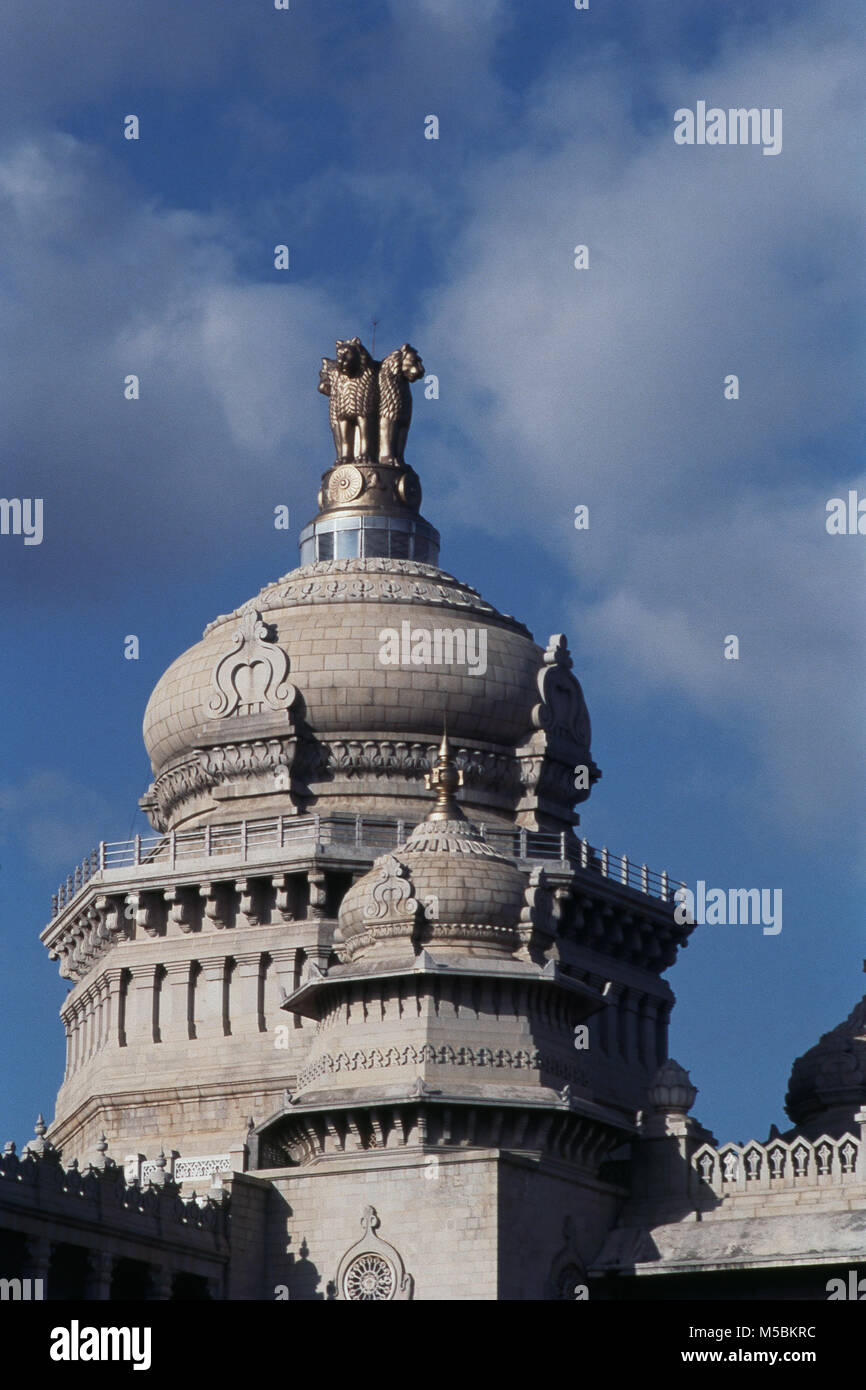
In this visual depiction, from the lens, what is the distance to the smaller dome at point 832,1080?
7781cm

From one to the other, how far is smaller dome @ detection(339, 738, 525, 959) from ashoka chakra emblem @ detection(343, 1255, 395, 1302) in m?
6.48

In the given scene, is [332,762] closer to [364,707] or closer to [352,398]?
[364,707]

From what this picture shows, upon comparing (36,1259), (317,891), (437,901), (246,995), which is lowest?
(36,1259)

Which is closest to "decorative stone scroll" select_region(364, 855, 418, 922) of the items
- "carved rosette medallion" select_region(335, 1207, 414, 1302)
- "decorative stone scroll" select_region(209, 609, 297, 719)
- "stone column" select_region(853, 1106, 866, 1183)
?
"carved rosette medallion" select_region(335, 1207, 414, 1302)

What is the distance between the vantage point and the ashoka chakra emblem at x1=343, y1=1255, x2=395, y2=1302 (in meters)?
64.9

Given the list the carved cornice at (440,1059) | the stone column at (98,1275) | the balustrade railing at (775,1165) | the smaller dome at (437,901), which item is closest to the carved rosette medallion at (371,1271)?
the carved cornice at (440,1059)

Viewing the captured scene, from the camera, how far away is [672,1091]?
70.7m

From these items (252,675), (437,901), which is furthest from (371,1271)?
(252,675)

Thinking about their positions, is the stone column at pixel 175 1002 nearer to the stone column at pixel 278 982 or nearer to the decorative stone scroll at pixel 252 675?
the stone column at pixel 278 982

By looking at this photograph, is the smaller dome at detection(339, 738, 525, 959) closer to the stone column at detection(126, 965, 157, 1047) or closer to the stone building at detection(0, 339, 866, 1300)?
the stone building at detection(0, 339, 866, 1300)

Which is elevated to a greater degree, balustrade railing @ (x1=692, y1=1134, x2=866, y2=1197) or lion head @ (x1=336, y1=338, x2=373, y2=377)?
lion head @ (x1=336, y1=338, x2=373, y2=377)

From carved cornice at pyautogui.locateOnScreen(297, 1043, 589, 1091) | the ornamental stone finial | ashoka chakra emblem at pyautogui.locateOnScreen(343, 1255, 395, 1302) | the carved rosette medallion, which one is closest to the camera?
the carved rosette medallion

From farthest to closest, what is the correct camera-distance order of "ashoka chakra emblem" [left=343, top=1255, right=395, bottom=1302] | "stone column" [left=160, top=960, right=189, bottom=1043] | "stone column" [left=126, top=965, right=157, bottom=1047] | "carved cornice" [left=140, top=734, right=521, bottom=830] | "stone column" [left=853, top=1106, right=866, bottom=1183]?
"carved cornice" [left=140, top=734, right=521, bottom=830] → "stone column" [left=126, top=965, right=157, bottom=1047] → "stone column" [left=160, top=960, right=189, bottom=1043] → "stone column" [left=853, top=1106, right=866, bottom=1183] → "ashoka chakra emblem" [left=343, top=1255, right=395, bottom=1302]

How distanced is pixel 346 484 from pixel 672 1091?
77.6 feet
